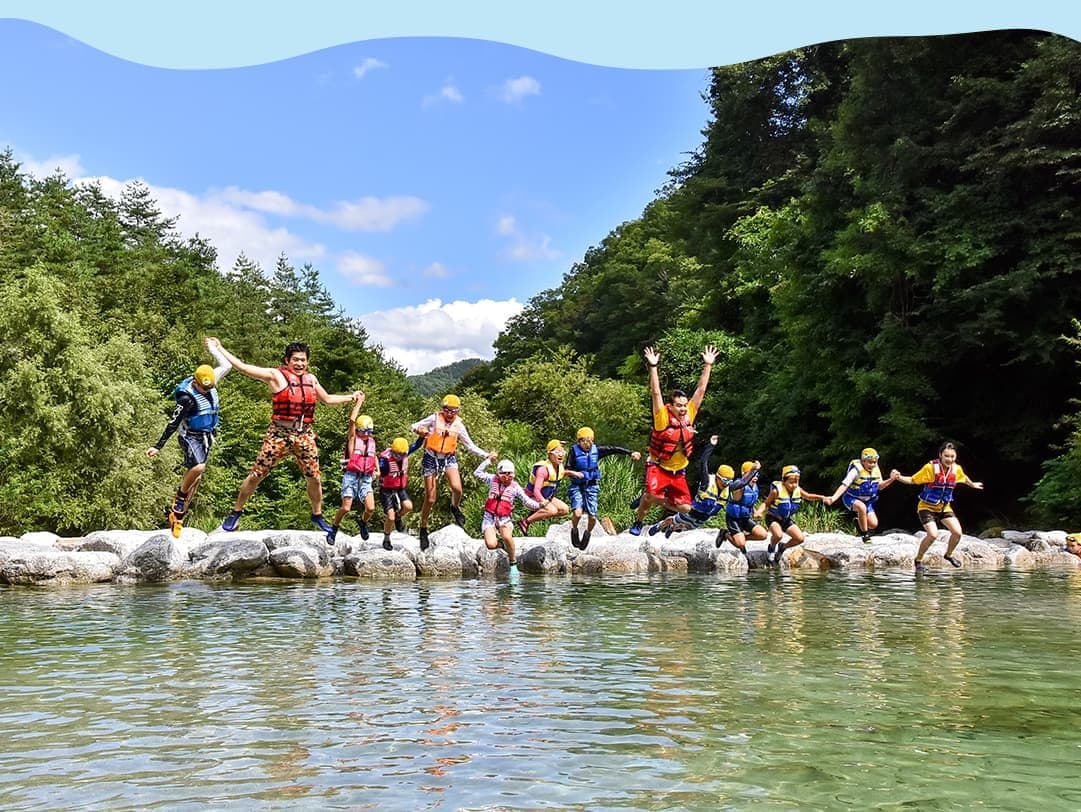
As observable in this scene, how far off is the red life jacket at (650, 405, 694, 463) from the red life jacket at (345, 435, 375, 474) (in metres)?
4.43

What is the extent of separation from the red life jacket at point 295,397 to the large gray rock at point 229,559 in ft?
11.2

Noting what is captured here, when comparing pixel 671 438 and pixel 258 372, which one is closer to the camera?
pixel 258 372

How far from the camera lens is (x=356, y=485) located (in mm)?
17016

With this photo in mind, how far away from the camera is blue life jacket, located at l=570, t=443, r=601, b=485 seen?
1599 cm

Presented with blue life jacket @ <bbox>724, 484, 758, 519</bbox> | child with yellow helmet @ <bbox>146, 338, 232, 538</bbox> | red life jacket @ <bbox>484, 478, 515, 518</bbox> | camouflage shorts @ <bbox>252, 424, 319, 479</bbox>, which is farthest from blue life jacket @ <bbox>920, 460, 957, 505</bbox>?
child with yellow helmet @ <bbox>146, 338, 232, 538</bbox>

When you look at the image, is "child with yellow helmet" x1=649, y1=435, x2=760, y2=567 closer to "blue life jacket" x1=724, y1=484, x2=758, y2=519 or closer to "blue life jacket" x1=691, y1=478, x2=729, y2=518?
"blue life jacket" x1=691, y1=478, x2=729, y2=518

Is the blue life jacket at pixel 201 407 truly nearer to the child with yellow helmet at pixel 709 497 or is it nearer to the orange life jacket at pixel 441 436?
the orange life jacket at pixel 441 436

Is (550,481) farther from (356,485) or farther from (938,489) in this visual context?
(938,489)

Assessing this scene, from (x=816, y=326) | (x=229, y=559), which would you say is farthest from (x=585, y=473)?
(x=816, y=326)

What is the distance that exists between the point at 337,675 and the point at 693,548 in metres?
11.4

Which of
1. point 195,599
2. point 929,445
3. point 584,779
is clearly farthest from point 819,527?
point 584,779

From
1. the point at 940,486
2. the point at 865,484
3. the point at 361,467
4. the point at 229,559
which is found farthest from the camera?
the point at 865,484

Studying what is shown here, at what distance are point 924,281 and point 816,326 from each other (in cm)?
337

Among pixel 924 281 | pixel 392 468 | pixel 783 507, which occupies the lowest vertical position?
pixel 783 507
